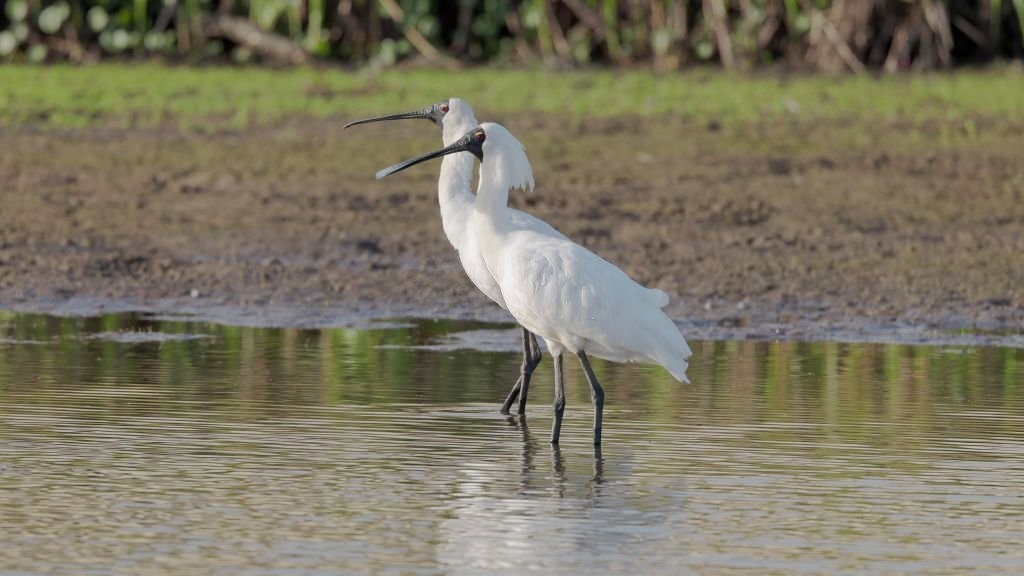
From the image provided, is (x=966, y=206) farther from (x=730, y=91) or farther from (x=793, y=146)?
(x=730, y=91)

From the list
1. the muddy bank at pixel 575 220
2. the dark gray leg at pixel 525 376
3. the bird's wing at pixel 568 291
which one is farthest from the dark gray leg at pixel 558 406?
the muddy bank at pixel 575 220

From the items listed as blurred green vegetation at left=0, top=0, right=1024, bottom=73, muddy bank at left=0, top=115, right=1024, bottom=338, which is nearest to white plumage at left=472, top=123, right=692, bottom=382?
muddy bank at left=0, top=115, right=1024, bottom=338

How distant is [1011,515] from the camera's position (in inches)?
237

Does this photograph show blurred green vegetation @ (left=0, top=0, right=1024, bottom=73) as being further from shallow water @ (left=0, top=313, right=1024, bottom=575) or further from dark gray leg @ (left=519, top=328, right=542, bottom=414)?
dark gray leg @ (left=519, top=328, right=542, bottom=414)

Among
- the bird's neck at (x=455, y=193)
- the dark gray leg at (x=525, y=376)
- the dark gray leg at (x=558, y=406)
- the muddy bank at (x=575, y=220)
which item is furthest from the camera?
the muddy bank at (x=575, y=220)

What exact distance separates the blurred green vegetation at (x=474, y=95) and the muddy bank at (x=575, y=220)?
507 millimetres

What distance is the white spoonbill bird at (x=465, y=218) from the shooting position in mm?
8211

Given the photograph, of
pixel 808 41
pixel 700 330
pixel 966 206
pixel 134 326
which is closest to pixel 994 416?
pixel 700 330

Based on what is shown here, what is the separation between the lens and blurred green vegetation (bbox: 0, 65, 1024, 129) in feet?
52.4

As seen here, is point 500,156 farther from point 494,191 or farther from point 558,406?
point 558,406

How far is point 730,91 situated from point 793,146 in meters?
2.66

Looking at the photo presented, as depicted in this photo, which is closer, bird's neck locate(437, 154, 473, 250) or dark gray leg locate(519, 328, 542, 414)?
dark gray leg locate(519, 328, 542, 414)

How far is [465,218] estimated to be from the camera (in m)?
8.65

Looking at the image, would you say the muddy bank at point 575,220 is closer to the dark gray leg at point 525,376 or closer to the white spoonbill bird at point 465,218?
the white spoonbill bird at point 465,218
